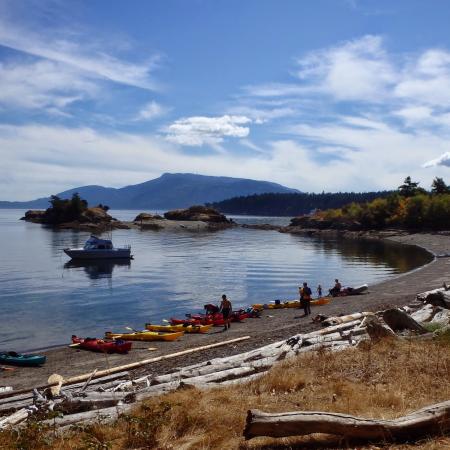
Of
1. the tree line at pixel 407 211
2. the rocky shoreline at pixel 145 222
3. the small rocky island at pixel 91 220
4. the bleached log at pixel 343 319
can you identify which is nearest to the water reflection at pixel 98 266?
the bleached log at pixel 343 319

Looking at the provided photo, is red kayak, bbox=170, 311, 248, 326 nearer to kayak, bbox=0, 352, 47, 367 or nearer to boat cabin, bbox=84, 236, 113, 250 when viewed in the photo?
kayak, bbox=0, 352, 47, 367

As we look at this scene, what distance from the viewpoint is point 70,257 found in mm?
69750

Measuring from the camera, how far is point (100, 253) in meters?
69.8

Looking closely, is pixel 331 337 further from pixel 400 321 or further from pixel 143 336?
pixel 143 336

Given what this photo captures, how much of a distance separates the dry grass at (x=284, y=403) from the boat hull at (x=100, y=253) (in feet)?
196

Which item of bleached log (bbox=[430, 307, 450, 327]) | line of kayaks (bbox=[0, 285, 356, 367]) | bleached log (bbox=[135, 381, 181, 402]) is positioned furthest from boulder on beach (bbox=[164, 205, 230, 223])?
bleached log (bbox=[135, 381, 181, 402])

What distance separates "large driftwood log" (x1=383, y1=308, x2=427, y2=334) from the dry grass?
2606mm

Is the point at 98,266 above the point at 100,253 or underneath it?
underneath

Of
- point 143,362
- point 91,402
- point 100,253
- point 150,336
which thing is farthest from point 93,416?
point 100,253

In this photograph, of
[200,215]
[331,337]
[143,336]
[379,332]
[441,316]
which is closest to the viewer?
[379,332]

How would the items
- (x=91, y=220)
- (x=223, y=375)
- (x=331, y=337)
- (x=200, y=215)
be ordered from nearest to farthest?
(x=223, y=375)
(x=331, y=337)
(x=91, y=220)
(x=200, y=215)

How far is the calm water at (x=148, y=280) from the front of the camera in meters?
31.3

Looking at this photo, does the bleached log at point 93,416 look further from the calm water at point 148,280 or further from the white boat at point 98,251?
the white boat at point 98,251

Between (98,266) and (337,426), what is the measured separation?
60970mm
